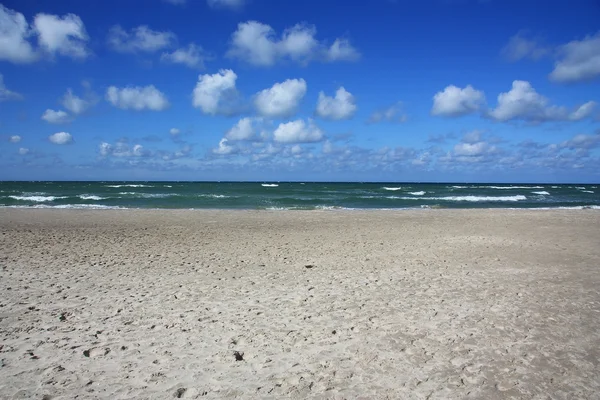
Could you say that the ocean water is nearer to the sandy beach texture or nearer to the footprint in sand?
the sandy beach texture

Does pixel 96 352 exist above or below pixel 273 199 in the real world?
below

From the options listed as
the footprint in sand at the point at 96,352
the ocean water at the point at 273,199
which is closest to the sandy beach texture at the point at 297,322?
the footprint in sand at the point at 96,352

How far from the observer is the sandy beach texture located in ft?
13.2

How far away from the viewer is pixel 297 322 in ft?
18.2

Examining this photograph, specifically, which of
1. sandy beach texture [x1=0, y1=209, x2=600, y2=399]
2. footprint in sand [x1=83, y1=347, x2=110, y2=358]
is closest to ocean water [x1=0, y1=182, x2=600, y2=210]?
sandy beach texture [x1=0, y1=209, x2=600, y2=399]

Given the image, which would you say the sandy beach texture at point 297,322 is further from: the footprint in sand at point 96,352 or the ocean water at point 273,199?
the ocean water at point 273,199

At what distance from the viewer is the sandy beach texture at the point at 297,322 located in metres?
4.01

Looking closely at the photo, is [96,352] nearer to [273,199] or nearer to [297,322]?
[297,322]

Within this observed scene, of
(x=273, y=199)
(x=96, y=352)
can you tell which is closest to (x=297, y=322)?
(x=96, y=352)

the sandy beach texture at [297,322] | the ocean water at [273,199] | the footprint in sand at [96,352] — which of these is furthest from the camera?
the ocean water at [273,199]

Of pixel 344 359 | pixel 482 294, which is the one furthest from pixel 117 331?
pixel 482 294

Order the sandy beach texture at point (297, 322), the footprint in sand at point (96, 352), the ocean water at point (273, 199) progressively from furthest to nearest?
the ocean water at point (273, 199) → the footprint in sand at point (96, 352) → the sandy beach texture at point (297, 322)

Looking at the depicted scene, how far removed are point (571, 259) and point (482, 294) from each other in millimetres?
5151

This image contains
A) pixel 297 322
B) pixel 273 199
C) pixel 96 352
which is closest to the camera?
pixel 96 352
